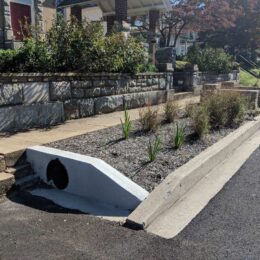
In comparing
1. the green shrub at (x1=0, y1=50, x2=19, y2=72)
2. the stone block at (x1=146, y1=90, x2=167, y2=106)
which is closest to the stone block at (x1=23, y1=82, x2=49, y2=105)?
the green shrub at (x1=0, y1=50, x2=19, y2=72)

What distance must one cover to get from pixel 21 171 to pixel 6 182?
1.38 ft

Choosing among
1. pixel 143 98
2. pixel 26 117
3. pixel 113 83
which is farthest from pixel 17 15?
pixel 26 117

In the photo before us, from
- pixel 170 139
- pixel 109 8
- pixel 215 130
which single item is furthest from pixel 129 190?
pixel 109 8

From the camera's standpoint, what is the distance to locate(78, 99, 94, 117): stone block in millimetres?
8383

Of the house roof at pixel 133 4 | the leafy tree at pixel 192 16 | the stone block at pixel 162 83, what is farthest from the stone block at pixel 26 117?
the leafy tree at pixel 192 16

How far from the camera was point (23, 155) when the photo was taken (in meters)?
5.23

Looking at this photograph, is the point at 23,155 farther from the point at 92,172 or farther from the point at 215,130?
the point at 215,130

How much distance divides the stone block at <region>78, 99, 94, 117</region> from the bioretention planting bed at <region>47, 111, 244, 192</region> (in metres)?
1.37

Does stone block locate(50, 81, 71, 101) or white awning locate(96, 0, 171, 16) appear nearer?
stone block locate(50, 81, 71, 101)

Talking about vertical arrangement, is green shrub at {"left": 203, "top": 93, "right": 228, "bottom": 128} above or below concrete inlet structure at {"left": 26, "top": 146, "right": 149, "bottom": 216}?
above

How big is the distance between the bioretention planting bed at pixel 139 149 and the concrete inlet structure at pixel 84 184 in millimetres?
312

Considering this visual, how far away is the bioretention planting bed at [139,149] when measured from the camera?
16.2 feet

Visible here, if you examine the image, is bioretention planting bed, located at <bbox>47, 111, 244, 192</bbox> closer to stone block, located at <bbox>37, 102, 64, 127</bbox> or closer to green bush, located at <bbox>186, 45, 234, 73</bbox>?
stone block, located at <bbox>37, 102, 64, 127</bbox>

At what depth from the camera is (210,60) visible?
56.4ft
